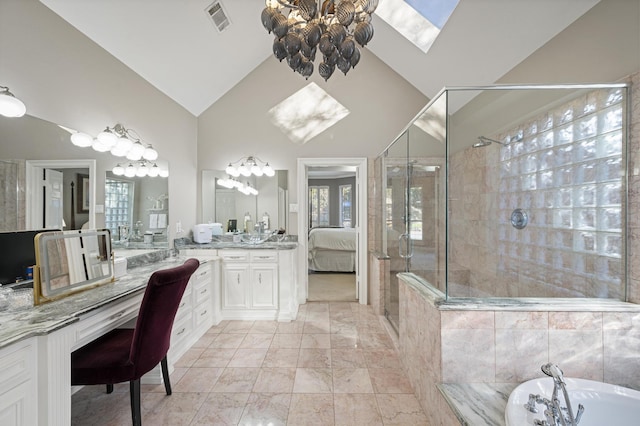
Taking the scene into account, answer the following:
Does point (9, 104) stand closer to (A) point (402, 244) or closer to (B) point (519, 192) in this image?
(A) point (402, 244)

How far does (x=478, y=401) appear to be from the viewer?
144 centimetres

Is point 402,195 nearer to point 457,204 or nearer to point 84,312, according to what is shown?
point 457,204

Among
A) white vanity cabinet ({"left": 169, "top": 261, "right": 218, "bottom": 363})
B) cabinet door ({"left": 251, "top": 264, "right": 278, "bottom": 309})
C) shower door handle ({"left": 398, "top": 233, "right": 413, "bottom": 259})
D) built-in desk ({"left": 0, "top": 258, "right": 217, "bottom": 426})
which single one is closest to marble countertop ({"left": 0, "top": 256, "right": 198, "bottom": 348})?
built-in desk ({"left": 0, "top": 258, "right": 217, "bottom": 426})

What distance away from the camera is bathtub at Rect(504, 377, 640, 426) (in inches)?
51.1

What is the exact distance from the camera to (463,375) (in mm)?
1590

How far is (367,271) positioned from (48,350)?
10.5 ft

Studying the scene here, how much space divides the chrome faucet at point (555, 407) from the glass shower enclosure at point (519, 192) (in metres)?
0.59

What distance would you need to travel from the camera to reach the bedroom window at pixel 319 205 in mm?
8789

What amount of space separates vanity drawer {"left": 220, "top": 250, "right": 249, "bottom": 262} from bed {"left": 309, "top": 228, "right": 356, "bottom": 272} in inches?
93.1

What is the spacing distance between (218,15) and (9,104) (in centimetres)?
194

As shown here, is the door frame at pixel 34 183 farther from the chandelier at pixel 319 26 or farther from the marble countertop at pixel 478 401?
the marble countertop at pixel 478 401

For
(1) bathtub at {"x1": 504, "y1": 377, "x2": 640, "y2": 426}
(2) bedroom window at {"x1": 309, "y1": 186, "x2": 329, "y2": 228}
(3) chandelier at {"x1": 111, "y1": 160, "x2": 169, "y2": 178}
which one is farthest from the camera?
(2) bedroom window at {"x1": 309, "y1": 186, "x2": 329, "y2": 228}

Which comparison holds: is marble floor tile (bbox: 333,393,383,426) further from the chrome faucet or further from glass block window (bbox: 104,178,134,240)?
glass block window (bbox: 104,178,134,240)

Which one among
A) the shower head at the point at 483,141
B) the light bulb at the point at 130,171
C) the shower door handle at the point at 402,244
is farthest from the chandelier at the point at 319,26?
the light bulb at the point at 130,171
